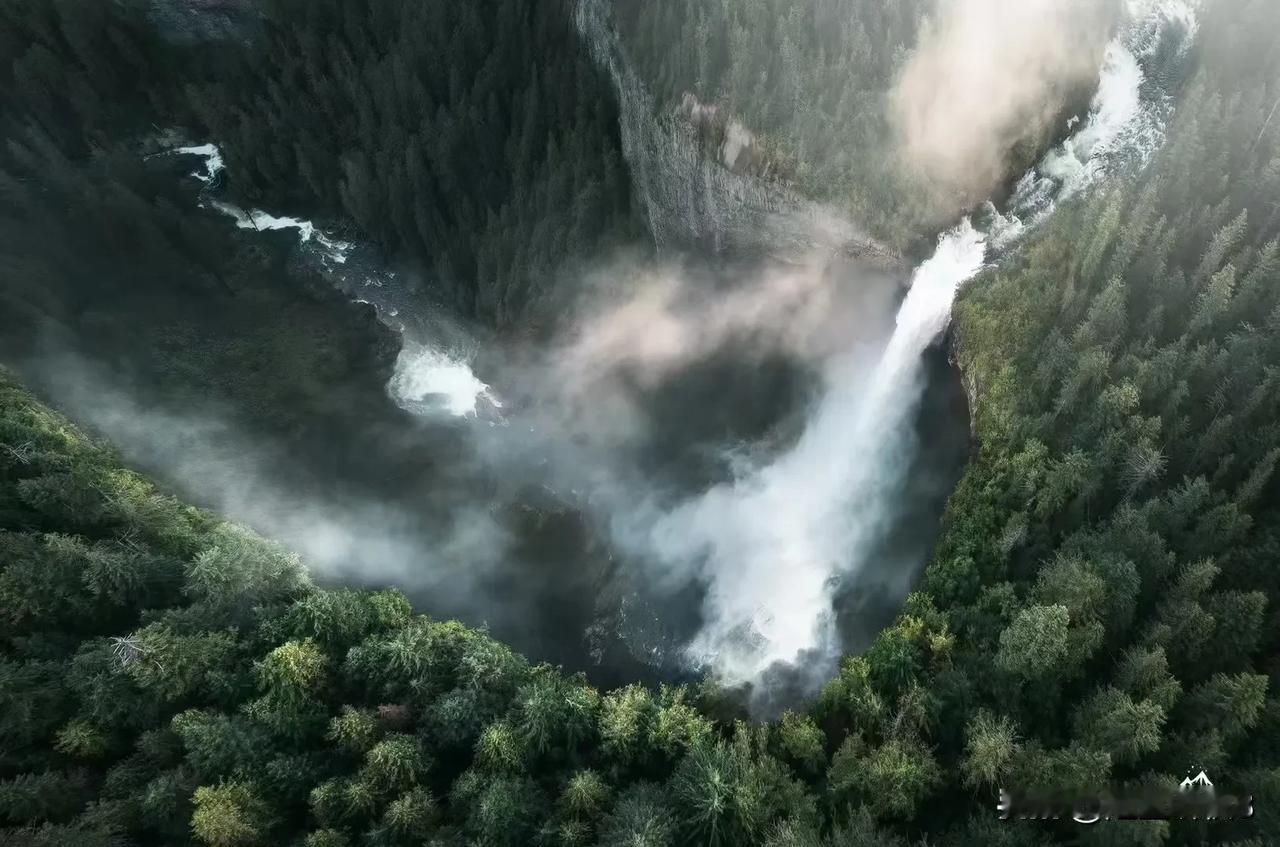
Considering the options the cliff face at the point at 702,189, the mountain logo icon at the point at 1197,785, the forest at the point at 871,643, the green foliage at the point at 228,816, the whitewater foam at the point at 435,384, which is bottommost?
the green foliage at the point at 228,816

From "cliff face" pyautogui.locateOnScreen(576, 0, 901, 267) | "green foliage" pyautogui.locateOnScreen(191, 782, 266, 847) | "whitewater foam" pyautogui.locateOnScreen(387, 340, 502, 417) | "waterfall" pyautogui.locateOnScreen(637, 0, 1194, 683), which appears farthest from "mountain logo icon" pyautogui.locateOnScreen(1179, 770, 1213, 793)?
"whitewater foam" pyautogui.locateOnScreen(387, 340, 502, 417)

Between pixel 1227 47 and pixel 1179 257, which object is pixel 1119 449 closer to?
pixel 1179 257

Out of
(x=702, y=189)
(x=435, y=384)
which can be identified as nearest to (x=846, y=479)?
(x=702, y=189)

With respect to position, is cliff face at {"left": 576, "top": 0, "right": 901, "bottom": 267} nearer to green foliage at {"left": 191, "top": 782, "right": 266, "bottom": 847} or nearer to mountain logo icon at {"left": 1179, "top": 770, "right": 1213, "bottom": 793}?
mountain logo icon at {"left": 1179, "top": 770, "right": 1213, "bottom": 793}

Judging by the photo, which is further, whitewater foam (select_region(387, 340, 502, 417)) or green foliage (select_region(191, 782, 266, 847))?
whitewater foam (select_region(387, 340, 502, 417))

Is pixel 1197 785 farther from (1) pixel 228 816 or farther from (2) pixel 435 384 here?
(2) pixel 435 384
